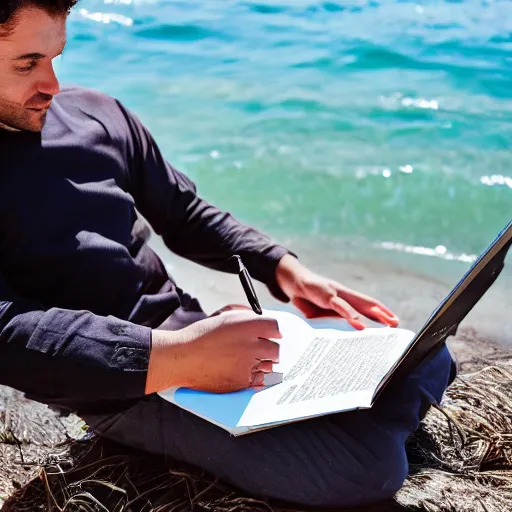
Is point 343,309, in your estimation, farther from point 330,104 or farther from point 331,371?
point 330,104

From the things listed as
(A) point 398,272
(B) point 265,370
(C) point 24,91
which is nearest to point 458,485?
(B) point 265,370

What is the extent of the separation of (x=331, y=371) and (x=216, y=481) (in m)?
0.30

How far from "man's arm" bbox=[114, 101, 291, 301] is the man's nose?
0.33m

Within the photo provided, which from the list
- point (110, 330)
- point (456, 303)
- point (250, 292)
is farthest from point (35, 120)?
point (456, 303)

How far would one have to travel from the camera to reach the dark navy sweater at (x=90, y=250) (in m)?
1.58

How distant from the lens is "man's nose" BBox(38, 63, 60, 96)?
1.67m

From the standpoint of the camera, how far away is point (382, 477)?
1682 mm

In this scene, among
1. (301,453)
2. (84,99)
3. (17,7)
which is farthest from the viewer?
(84,99)

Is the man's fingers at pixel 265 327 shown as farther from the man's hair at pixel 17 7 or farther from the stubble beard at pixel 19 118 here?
the man's hair at pixel 17 7

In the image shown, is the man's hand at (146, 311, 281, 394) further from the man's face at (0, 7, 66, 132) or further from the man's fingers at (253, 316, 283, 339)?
the man's face at (0, 7, 66, 132)

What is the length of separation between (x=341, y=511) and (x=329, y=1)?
6586mm

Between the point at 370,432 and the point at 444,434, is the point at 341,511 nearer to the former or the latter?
the point at 370,432

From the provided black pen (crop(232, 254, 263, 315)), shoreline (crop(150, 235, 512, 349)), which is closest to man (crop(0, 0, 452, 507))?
black pen (crop(232, 254, 263, 315))

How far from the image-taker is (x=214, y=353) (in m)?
1.62
